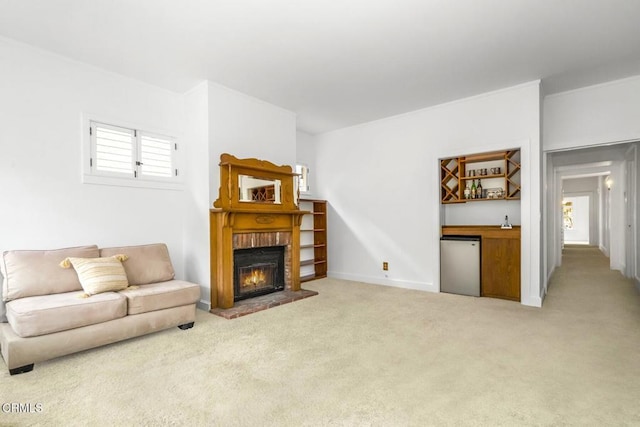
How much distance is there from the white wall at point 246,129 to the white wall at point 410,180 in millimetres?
1335

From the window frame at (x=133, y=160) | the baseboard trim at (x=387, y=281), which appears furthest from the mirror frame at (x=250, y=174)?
the baseboard trim at (x=387, y=281)

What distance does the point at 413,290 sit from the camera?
5016 mm

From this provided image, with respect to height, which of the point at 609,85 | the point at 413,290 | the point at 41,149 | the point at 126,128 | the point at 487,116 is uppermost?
the point at 609,85

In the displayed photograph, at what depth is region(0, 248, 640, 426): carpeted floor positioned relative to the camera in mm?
1847

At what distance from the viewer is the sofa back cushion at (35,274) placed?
2.78m

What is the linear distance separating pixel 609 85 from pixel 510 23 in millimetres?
2342

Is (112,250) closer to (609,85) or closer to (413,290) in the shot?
(413,290)

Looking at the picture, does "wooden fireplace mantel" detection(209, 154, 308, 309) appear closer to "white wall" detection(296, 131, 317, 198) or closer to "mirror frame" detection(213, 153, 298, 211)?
"mirror frame" detection(213, 153, 298, 211)

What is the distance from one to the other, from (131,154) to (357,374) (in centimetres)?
353

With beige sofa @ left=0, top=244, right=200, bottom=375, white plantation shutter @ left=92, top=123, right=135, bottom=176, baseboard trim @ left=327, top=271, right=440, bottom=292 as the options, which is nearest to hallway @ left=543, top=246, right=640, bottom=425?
baseboard trim @ left=327, top=271, right=440, bottom=292

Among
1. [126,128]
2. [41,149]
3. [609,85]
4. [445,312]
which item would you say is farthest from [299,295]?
[609,85]

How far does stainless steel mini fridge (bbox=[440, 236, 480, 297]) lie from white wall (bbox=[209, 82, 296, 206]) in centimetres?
271

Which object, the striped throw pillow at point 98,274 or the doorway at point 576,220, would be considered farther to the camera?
the doorway at point 576,220

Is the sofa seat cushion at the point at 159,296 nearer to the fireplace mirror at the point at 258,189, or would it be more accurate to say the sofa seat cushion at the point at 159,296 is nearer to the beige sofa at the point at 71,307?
the beige sofa at the point at 71,307
